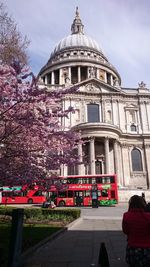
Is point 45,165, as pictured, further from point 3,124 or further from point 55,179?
point 3,124

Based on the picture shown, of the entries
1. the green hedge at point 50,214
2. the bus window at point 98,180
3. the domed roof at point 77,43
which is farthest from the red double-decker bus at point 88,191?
the domed roof at point 77,43

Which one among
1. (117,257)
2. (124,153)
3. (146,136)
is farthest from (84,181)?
(117,257)

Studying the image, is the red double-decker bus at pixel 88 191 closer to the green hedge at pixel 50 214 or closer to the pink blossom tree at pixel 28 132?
the green hedge at pixel 50 214

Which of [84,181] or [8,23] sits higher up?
[8,23]

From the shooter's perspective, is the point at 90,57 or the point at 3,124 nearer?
the point at 3,124

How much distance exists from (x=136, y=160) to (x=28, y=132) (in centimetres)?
4206

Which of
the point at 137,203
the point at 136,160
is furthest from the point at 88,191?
the point at 137,203

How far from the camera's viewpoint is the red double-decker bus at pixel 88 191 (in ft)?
107

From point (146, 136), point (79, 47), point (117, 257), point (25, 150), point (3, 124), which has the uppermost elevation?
point (79, 47)

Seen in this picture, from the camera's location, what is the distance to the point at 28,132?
1045cm

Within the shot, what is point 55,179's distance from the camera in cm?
1164

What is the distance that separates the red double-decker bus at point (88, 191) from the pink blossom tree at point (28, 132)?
21663mm

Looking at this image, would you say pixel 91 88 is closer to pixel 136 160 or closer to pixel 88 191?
pixel 136 160

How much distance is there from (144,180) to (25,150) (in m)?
41.0
